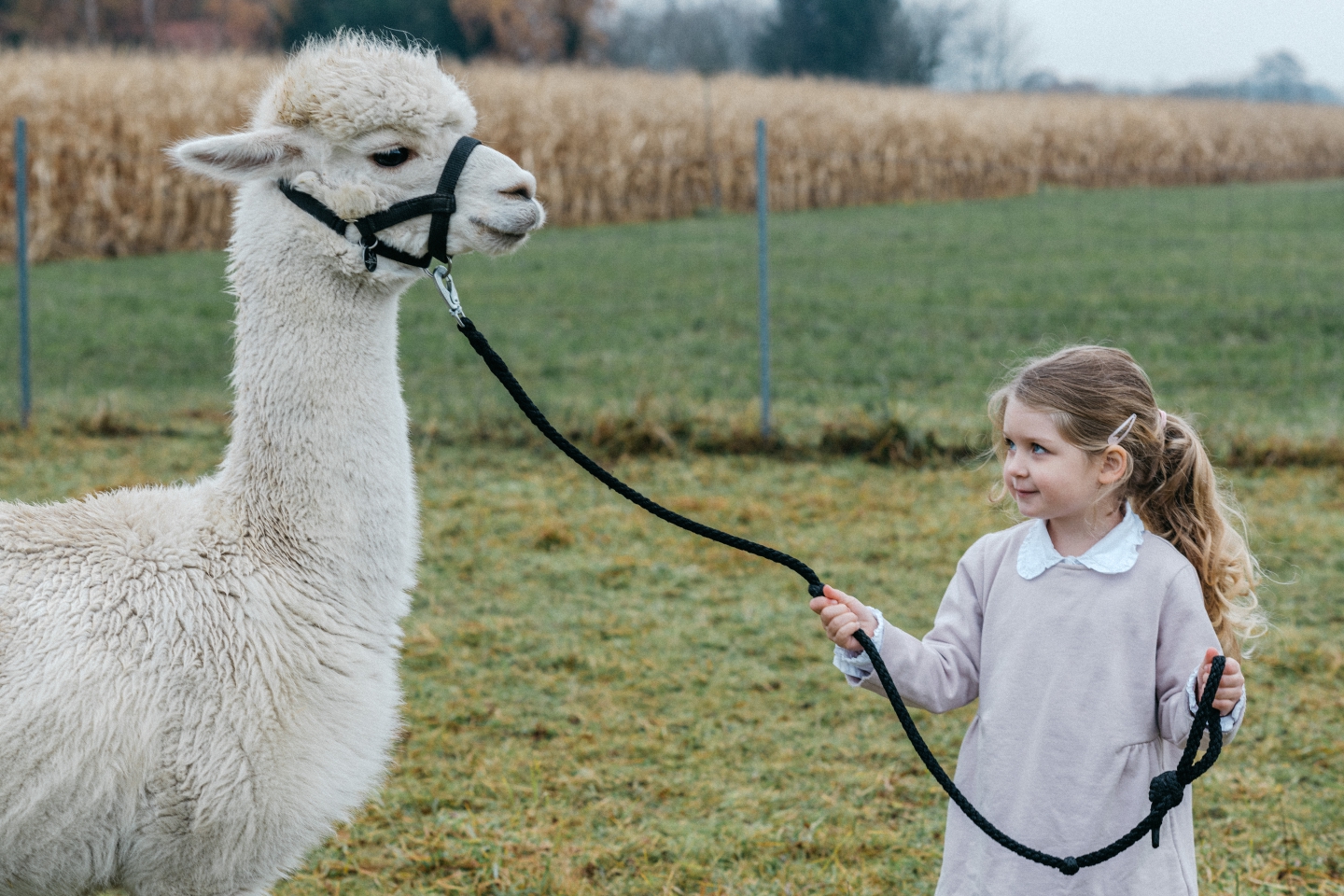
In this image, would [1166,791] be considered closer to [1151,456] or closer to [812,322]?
[1151,456]

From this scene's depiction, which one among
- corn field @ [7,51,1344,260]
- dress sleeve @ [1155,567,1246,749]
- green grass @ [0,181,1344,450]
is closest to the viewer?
dress sleeve @ [1155,567,1246,749]

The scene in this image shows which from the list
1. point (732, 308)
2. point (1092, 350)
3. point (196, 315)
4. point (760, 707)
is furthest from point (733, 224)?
point (1092, 350)

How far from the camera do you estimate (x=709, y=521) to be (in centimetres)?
582

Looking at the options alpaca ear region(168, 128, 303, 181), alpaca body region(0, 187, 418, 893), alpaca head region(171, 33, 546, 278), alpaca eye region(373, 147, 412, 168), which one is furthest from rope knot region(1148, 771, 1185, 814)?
alpaca ear region(168, 128, 303, 181)

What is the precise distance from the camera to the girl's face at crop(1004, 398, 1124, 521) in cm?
209

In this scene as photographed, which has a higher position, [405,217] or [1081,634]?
[405,217]

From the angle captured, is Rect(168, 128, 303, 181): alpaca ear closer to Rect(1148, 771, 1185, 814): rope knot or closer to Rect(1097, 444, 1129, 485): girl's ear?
Rect(1097, 444, 1129, 485): girl's ear

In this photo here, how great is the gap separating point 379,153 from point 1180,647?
171 cm

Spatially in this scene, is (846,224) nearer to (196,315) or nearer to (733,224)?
(733,224)

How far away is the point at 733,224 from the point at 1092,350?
45.1 feet

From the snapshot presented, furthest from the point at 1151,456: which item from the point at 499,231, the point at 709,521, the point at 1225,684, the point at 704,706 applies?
the point at 709,521

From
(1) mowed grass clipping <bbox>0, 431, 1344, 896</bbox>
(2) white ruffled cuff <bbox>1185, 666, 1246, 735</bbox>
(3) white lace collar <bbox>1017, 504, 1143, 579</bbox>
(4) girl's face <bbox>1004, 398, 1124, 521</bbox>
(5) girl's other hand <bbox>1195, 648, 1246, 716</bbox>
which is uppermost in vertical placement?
(4) girl's face <bbox>1004, 398, 1124, 521</bbox>

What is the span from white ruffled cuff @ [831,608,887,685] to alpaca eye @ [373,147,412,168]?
125cm

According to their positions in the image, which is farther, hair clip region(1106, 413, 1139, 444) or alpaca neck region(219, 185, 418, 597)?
alpaca neck region(219, 185, 418, 597)
